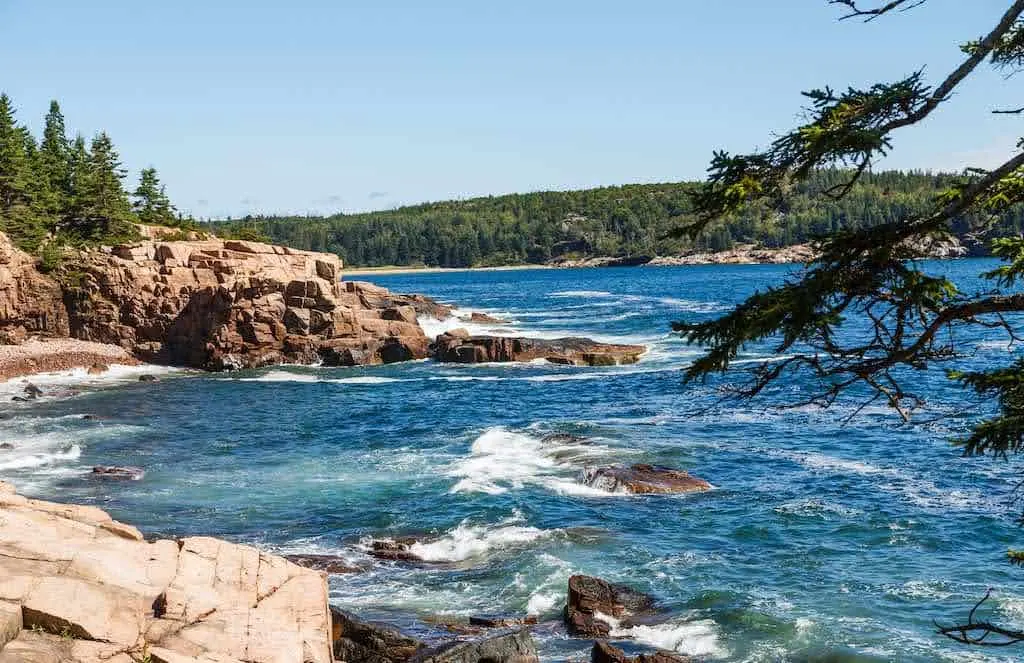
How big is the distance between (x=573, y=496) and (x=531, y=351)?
3219 centimetres

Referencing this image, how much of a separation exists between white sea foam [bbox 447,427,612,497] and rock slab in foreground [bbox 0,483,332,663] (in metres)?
14.6

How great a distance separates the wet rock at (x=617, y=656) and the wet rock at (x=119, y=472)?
19.9m

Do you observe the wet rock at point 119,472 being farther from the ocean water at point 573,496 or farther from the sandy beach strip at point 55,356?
the sandy beach strip at point 55,356

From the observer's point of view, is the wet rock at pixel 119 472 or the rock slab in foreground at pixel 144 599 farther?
the wet rock at pixel 119 472

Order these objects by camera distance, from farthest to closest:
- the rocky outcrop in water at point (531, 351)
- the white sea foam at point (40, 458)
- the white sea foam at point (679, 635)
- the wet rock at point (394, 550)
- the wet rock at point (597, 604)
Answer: the rocky outcrop in water at point (531, 351) → the white sea foam at point (40, 458) → the wet rock at point (394, 550) → the wet rock at point (597, 604) → the white sea foam at point (679, 635)

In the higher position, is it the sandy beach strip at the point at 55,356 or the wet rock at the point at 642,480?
the sandy beach strip at the point at 55,356

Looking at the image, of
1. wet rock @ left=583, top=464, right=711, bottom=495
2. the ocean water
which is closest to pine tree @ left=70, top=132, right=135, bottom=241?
the ocean water

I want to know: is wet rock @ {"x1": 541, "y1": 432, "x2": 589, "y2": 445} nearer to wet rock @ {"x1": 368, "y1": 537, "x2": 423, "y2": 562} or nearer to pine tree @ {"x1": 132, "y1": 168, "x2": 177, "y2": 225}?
wet rock @ {"x1": 368, "y1": 537, "x2": 423, "y2": 562}

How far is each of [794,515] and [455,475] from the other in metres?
11.2

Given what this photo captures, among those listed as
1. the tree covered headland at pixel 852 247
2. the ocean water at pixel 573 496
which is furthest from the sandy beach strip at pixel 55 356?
the tree covered headland at pixel 852 247

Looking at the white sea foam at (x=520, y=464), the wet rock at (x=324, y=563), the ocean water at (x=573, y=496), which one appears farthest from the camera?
the white sea foam at (x=520, y=464)

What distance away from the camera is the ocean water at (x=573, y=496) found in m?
20.5

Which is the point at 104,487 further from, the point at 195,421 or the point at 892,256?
the point at 892,256

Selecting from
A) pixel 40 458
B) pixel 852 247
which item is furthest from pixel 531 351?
pixel 852 247
